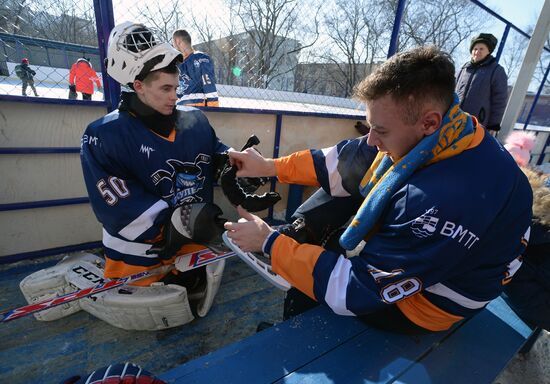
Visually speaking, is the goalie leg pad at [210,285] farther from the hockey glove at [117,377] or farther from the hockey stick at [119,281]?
the hockey glove at [117,377]

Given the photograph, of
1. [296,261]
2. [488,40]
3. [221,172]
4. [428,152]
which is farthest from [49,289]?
[488,40]

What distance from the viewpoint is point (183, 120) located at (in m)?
2.05

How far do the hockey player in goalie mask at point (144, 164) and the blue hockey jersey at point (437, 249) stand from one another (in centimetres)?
90

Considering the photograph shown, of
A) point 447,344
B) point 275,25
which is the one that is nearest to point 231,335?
point 447,344

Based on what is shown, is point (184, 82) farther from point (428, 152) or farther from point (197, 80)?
point (428, 152)

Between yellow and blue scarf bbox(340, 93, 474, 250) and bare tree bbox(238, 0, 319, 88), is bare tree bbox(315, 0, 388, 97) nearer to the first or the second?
bare tree bbox(238, 0, 319, 88)

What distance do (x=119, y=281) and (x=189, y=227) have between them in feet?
1.96

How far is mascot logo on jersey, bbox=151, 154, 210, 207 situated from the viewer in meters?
1.96

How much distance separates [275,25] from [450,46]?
2.83 meters

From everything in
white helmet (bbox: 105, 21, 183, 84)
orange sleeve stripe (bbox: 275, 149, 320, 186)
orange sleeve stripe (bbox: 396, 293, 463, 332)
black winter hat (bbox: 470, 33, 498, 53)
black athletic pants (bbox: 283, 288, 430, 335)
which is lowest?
black athletic pants (bbox: 283, 288, 430, 335)

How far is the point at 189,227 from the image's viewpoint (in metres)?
1.79

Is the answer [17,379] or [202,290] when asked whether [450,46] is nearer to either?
[202,290]

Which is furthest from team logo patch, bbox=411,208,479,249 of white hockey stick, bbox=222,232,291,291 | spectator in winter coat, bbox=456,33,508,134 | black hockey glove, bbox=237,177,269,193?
spectator in winter coat, bbox=456,33,508,134

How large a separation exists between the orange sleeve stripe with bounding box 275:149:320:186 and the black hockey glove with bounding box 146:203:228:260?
1.58ft
